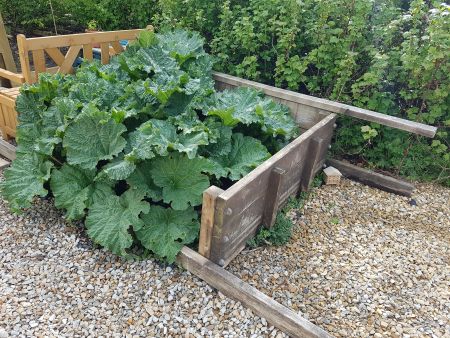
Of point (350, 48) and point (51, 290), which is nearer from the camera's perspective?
point (51, 290)

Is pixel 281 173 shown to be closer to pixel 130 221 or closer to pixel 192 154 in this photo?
pixel 192 154

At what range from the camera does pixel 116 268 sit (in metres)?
2.54

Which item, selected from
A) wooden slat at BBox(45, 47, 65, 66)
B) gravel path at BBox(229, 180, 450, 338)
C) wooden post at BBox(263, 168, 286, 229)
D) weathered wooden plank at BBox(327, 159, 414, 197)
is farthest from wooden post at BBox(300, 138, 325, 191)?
wooden slat at BBox(45, 47, 65, 66)

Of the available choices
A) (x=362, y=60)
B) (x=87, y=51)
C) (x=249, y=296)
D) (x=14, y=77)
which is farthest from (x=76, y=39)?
(x=249, y=296)

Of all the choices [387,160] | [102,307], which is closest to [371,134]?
[387,160]

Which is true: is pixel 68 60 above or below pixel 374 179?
above

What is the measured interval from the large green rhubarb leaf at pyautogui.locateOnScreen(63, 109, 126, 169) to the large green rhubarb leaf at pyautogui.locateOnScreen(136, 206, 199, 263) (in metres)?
0.50

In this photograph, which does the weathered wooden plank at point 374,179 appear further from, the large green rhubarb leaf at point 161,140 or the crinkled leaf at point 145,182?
the crinkled leaf at point 145,182

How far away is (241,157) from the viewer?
2.85m

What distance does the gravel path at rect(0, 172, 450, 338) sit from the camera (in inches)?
87.6

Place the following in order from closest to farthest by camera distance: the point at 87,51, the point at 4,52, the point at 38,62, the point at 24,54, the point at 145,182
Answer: the point at 145,182 → the point at 24,54 → the point at 38,62 → the point at 87,51 → the point at 4,52

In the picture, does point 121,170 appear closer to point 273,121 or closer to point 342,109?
point 273,121

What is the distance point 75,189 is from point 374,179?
97.3 inches

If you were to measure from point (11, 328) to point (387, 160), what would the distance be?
124 inches
